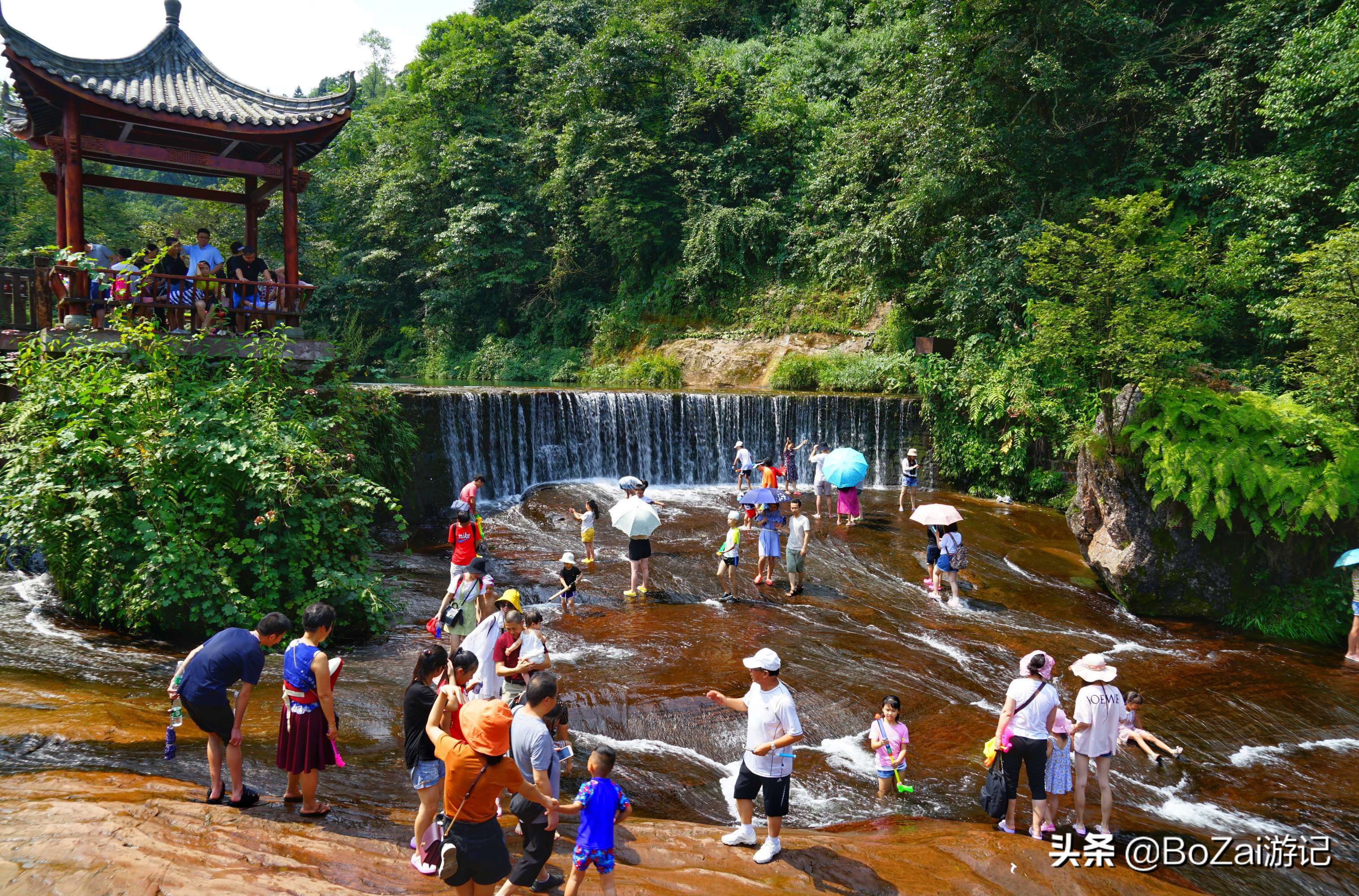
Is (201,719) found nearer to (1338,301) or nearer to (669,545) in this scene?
(669,545)

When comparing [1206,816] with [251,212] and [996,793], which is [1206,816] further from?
[251,212]

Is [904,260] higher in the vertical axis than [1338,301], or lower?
higher

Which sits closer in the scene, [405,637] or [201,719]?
[201,719]

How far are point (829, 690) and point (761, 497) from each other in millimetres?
3641

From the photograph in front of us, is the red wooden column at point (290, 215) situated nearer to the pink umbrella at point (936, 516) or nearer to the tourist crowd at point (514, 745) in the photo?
the tourist crowd at point (514, 745)

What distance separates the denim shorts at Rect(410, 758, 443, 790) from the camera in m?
A: 4.64

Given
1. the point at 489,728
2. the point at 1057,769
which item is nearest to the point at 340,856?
the point at 489,728

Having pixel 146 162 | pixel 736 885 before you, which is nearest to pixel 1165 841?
pixel 736 885

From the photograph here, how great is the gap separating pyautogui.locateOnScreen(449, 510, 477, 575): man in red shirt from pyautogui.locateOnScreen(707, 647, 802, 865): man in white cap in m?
4.74

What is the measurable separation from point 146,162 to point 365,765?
9838mm

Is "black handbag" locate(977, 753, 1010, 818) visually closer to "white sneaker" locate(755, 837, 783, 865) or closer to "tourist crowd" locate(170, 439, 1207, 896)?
"tourist crowd" locate(170, 439, 1207, 896)

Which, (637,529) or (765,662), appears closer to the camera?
(765,662)

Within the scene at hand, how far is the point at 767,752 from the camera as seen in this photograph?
5.16m

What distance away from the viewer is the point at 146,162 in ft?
36.2
